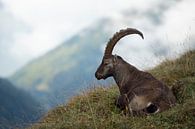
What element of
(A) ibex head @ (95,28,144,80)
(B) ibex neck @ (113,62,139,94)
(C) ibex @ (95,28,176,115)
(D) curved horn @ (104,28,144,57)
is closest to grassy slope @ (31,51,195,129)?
(C) ibex @ (95,28,176,115)

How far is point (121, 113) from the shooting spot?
1552 cm

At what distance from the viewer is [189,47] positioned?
20.7 m

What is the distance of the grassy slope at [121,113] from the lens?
44.5 ft

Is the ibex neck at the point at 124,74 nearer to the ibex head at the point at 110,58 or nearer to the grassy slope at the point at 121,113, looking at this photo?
the ibex head at the point at 110,58

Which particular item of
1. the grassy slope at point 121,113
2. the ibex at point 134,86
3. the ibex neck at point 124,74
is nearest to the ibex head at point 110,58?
the ibex at point 134,86

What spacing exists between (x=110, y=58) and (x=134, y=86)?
1.32m

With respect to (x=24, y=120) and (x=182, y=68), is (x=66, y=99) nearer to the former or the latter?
(x=24, y=120)

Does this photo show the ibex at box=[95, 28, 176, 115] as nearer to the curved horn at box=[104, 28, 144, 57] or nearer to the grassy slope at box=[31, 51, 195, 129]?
the curved horn at box=[104, 28, 144, 57]

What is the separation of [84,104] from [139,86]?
8.00 ft

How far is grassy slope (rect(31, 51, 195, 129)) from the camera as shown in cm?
1357

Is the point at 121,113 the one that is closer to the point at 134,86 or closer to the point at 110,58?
the point at 134,86

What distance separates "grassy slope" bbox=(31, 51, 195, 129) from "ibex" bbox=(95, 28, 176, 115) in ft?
1.22

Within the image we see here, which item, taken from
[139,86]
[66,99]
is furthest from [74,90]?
[139,86]

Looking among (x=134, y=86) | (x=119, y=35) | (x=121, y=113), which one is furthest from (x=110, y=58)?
(x=121, y=113)
